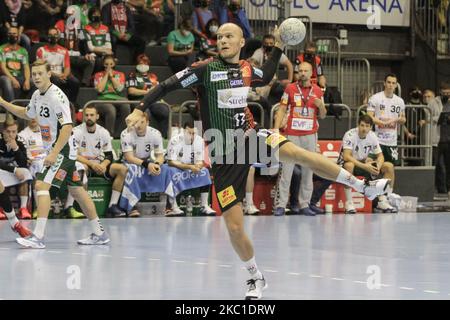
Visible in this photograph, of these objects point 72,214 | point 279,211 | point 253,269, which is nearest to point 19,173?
point 72,214

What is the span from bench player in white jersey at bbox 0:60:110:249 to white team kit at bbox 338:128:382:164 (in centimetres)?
663

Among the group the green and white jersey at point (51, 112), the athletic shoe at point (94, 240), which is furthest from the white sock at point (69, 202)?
the green and white jersey at point (51, 112)

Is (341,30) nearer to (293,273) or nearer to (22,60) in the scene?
(22,60)

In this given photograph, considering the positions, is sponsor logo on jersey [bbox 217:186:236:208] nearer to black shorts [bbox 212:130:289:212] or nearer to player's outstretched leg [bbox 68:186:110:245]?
black shorts [bbox 212:130:289:212]

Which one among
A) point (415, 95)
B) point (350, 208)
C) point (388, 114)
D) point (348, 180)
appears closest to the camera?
point (348, 180)

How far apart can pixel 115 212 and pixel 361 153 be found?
4726 millimetres

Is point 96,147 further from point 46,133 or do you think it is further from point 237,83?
point 237,83

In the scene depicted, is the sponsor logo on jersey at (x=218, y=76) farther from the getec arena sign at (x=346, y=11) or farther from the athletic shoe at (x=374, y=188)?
the getec arena sign at (x=346, y=11)

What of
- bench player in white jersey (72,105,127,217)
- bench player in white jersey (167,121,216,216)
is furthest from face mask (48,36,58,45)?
bench player in white jersey (167,121,216,216)

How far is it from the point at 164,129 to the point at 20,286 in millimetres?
9483

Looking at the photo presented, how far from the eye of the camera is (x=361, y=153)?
1734 centimetres

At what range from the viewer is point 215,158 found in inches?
333

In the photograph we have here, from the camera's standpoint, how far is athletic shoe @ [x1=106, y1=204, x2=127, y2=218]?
16.0m

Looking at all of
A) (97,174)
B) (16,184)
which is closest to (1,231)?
(16,184)
